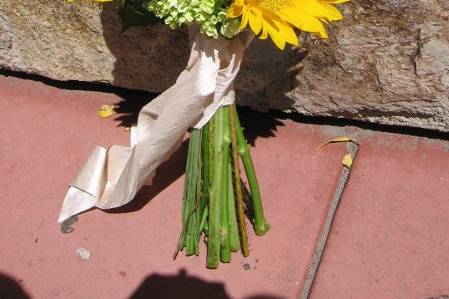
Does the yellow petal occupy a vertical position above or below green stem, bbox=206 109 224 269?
above

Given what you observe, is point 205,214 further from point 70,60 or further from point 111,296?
point 70,60

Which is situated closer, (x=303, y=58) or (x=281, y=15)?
(x=281, y=15)

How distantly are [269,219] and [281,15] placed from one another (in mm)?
723

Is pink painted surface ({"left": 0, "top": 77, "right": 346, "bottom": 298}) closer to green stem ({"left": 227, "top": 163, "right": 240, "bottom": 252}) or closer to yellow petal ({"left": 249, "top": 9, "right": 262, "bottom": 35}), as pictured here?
green stem ({"left": 227, "top": 163, "right": 240, "bottom": 252})

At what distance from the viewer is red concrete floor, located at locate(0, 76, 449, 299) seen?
6.57 ft

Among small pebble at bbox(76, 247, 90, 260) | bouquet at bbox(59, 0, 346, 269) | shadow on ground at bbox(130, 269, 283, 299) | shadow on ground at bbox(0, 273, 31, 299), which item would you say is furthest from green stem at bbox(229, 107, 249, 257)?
shadow on ground at bbox(0, 273, 31, 299)

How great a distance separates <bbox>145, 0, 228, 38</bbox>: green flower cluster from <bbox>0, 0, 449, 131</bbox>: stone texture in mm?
510

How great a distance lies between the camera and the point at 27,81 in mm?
2729

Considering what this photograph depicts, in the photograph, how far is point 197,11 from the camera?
1.69 metres

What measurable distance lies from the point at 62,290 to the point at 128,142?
0.60 metres

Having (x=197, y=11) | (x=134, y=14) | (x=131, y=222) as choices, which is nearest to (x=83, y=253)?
(x=131, y=222)

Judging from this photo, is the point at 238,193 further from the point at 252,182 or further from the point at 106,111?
the point at 106,111

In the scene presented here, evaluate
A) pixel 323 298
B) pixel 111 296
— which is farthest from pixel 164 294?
pixel 323 298

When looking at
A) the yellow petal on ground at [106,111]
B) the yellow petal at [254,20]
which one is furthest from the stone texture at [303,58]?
the yellow petal at [254,20]
